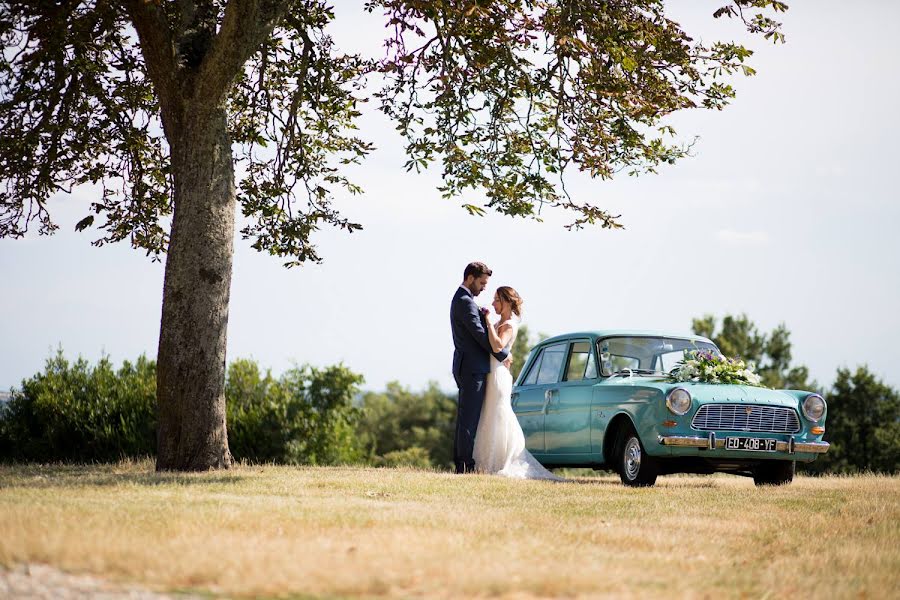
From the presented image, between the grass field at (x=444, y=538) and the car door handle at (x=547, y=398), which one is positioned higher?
the car door handle at (x=547, y=398)

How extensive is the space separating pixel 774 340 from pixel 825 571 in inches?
1900

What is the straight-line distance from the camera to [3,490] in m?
9.70

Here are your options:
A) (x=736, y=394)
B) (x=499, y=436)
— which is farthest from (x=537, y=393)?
(x=736, y=394)

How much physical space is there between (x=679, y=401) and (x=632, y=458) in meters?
1.03

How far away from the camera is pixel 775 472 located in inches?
504

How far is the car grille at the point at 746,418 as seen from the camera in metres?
11.7

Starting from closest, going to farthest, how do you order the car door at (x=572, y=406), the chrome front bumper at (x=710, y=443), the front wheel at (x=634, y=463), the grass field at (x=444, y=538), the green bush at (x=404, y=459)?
1. the grass field at (x=444, y=538)
2. the chrome front bumper at (x=710, y=443)
3. the front wheel at (x=634, y=463)
4. the car door at (x=572, y=406)
5. the green bush at (x=404, y=459)

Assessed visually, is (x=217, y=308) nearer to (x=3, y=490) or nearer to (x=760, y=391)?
(x=3, y=490)

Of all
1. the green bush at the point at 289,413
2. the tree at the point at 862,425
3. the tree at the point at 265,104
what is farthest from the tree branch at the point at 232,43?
the tree at the point at 862,425

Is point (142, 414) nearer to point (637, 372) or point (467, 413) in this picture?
point (467, 413)

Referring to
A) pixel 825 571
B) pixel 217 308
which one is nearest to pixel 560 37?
pixel 217 308

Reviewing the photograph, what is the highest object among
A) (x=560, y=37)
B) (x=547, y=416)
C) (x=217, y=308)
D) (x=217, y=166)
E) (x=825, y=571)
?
(x=560, y=37)

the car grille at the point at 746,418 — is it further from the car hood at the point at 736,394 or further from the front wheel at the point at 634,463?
the front wheel at the point at 634,463

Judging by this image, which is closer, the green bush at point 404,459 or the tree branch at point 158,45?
the tree branch at point 158,45
